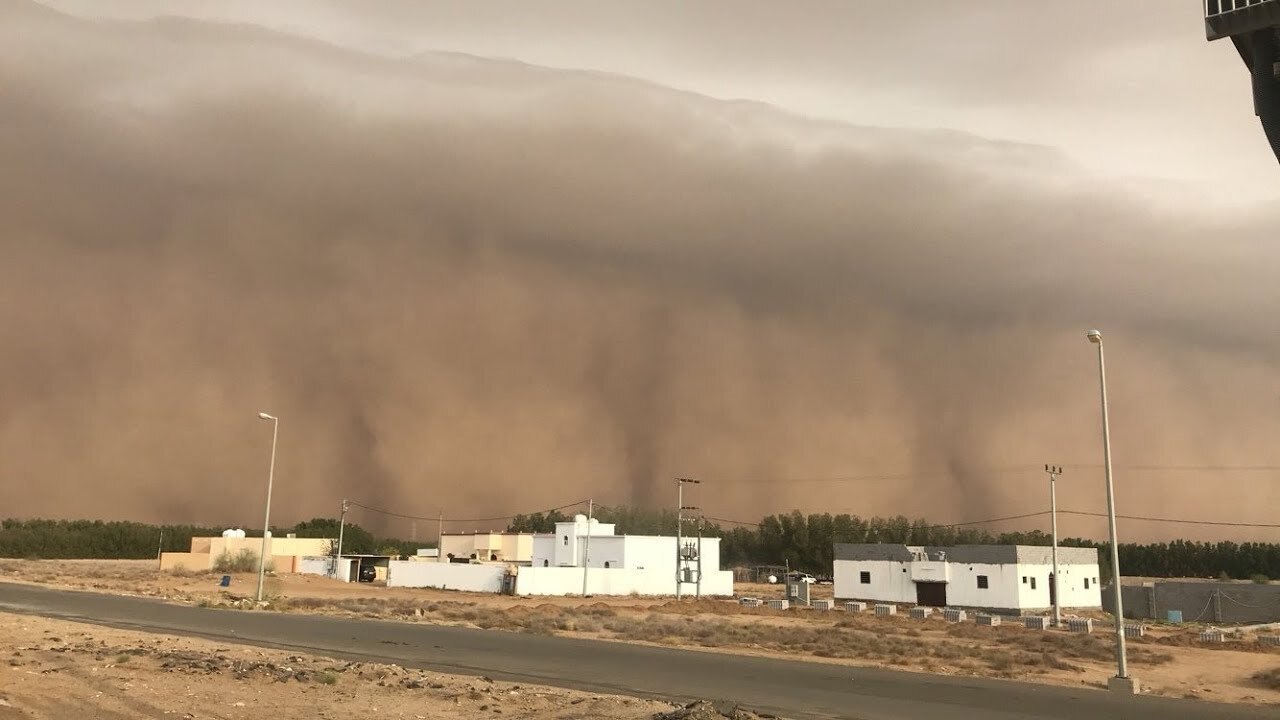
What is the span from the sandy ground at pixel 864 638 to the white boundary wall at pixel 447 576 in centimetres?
833

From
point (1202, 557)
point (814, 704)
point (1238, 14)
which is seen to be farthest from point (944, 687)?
point (1202, 557)

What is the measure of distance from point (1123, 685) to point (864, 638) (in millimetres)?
19416

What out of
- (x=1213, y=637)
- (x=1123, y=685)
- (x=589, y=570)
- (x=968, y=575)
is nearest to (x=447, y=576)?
(x=589, y=570)

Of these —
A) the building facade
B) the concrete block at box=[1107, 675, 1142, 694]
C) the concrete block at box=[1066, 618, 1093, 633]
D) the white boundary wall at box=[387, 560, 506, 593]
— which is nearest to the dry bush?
the building facade

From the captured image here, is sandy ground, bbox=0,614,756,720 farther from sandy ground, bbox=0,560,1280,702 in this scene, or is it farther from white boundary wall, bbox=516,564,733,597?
white boundary wall, bbox=516,564,733,597

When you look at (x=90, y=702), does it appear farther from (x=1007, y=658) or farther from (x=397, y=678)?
(x=1007, y=658)

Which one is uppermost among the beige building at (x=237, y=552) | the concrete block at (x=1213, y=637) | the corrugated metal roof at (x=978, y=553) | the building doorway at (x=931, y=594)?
the corrugated metal roof at (x=978, y=553)

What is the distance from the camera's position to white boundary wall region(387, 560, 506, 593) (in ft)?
285

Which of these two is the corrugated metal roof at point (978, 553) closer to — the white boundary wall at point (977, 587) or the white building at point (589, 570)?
the white boundary wall at point (977, 587)

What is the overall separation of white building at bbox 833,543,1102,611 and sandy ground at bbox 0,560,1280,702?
13.1m

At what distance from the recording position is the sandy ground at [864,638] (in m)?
33.9

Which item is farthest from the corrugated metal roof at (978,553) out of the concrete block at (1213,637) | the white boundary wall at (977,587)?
the concrete block at (1213,637)

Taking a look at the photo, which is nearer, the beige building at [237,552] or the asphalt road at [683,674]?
the asphalt road at [683,674]

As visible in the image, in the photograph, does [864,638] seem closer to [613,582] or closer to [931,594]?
[931,594]
